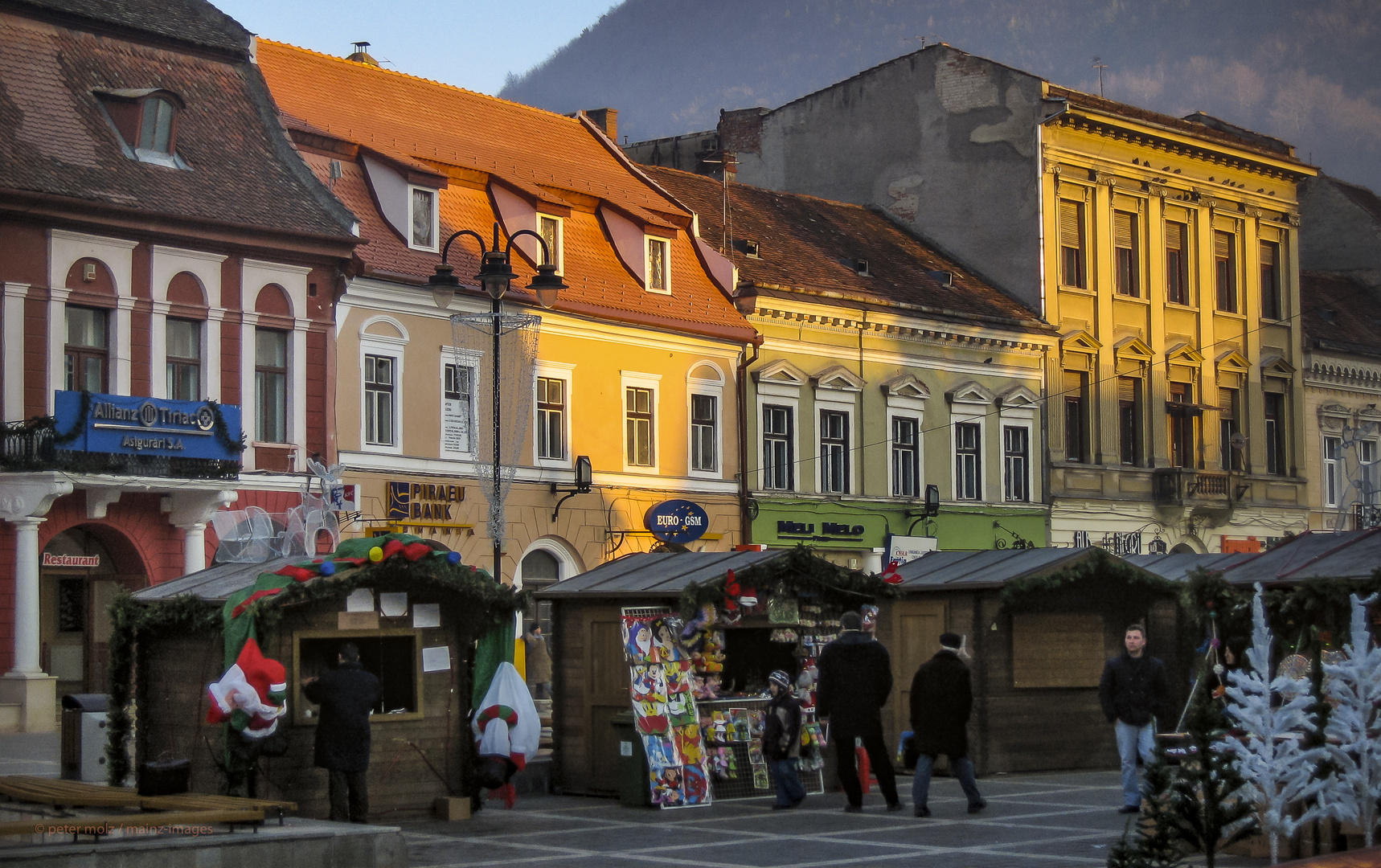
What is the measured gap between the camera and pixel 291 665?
17.2m

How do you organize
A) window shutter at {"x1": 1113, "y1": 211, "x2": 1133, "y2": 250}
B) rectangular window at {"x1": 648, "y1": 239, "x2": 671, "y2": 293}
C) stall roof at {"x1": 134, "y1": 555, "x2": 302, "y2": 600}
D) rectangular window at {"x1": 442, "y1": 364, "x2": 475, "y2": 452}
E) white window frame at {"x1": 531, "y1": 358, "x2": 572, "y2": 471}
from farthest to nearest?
1. window shutter at {"x1": 1113, "y1": 211, "x2": 1133, "y2": 250}
2. rectangular window at {"x1": 648, "y1": 239, "x2": 671, "y2": 293}
3. white window frame at {"x1": 531, "y1": 358, "x2": 572, "y2": 471}
4. rectangular window at {"x1": 442, "y1": 364, "x2": 475, "y2": 452}
5. stall roof at {"x1": 134, "y1": 555, "x2": 302, "y2": 600}

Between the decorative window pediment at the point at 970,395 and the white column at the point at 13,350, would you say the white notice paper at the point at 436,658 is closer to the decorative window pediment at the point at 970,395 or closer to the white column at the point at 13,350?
the white column at the point at 13,350

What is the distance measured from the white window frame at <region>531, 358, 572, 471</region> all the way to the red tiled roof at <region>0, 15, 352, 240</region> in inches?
193

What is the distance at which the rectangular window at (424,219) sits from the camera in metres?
33.6

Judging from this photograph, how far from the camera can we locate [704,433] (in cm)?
3834

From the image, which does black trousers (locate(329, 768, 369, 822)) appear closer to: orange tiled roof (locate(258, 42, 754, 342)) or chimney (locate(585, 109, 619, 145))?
orange tiled roof (locate(258, 42, 754, 342))

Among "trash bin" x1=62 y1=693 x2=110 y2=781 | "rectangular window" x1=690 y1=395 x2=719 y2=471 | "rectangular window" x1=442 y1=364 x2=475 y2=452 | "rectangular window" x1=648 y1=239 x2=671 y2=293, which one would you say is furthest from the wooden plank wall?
"rectangular window" x1=648 y1=239 x2=671 y2=293

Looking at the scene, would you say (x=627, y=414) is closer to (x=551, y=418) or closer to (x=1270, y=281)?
(x=551, y=418)

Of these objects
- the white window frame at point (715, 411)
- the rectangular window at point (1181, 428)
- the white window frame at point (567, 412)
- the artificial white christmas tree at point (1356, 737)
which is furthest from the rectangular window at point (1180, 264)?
the artificial white christmas tree at point (1356, 737)

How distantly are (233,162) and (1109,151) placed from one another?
23.3 meters

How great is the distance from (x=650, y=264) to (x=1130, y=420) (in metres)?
15.2

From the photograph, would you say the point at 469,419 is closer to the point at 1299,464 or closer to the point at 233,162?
the point at 233,162

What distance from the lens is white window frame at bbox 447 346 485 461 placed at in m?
33.2

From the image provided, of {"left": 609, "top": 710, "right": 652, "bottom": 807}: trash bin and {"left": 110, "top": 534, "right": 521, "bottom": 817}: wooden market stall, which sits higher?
{"left": 110, "top": 534, "right": 521, "bottom": 817}: wooden market stall
